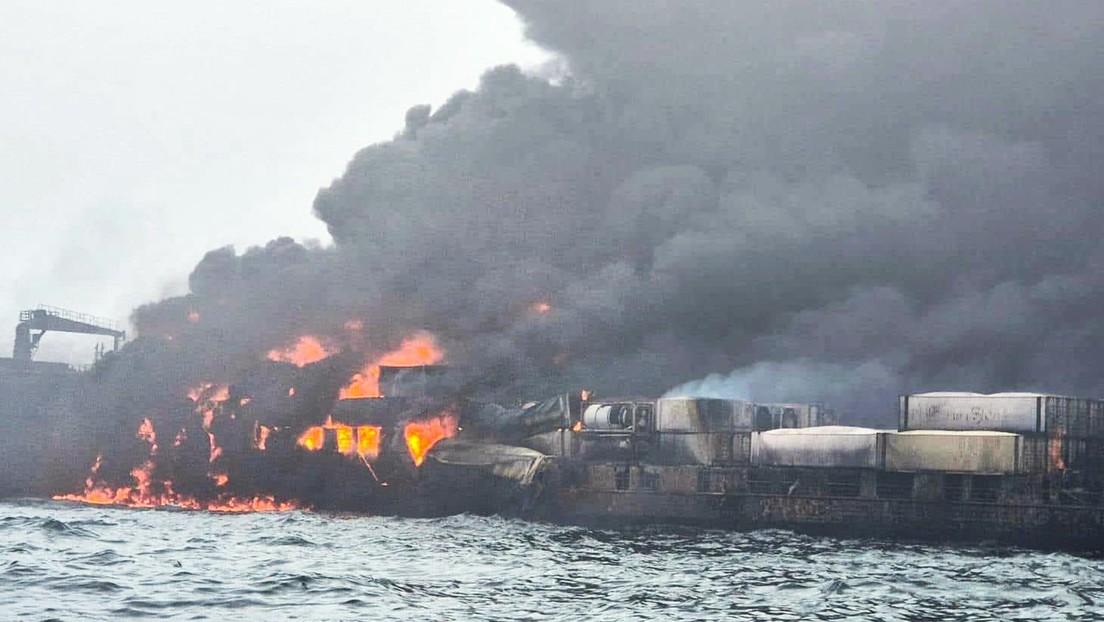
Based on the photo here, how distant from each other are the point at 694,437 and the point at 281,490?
42.5m

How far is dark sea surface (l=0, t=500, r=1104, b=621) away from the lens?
55.2 meters

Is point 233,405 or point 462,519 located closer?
point 462,519

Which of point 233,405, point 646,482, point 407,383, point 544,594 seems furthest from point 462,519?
point 544,594

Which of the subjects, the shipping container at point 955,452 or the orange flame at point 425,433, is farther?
the orange flame at point 425,433

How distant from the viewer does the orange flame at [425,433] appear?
128000 millimetres

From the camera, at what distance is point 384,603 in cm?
5709

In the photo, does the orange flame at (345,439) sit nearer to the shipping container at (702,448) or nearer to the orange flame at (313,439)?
the orange flame at (313,439)

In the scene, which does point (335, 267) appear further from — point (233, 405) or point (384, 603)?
point (384, 603)

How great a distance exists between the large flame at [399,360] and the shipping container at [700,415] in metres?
38.0

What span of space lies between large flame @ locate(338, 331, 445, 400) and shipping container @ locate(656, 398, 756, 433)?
125ft

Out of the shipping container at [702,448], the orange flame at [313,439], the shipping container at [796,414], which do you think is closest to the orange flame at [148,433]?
the orange flame at [313,439]

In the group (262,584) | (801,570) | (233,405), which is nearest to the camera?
(262,584)

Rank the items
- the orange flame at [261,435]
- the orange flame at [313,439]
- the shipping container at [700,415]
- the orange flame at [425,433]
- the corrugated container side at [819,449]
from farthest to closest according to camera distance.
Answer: the orange flame at [261,435] < the orange flame at [313,439] < the orange flame at [425,433] < the shipping container at [700,415] < the corrugated container side at [819,449]

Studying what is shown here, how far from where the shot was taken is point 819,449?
338 feet
